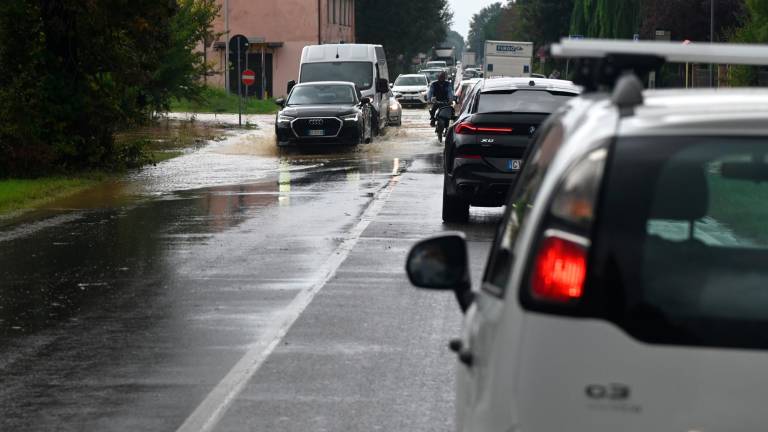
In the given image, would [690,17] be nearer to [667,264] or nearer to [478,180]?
[478,180]

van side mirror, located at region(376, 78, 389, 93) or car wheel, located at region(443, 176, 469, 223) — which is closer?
car wheel, located at region(443, 176, 469, 223)

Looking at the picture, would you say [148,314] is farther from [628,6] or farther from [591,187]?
[628,6]

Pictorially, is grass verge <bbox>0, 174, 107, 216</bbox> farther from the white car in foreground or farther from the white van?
the white car in foreground

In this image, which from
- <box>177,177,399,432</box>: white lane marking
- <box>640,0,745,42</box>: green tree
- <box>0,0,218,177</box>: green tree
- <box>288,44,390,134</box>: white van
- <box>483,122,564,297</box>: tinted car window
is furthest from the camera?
<box>640,0,745,42</box>: green tree

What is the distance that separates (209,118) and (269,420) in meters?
45.1

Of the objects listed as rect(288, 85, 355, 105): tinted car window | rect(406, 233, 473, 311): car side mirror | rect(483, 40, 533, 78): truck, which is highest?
rect(406, 233, 473, 311): car side mirror

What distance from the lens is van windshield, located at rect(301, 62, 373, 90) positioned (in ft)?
141

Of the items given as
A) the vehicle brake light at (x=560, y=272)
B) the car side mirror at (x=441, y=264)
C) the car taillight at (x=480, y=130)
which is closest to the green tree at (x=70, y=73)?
the car taillight at (x=480, y=130)

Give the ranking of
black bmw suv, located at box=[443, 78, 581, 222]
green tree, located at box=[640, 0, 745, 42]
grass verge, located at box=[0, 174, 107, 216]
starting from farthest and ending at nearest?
green tree, located at box=[640, 0, 745, 42]
grass verge, located at box=[0, 174, 107, 216]
black bmw suv, located at box=[443, 78, 581, 222]

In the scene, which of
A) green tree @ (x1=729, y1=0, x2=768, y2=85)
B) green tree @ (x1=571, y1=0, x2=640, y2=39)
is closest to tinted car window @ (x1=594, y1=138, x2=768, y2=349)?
green tree @ (x1=729, y1=0, x2=768, y2=85)

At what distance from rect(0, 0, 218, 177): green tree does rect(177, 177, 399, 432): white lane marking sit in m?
11.3

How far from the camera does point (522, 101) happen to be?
18078 mm

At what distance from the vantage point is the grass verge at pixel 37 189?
834 inches

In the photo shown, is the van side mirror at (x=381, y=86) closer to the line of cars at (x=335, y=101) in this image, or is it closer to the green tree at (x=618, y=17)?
the line of cars at (x=335, y=101)
